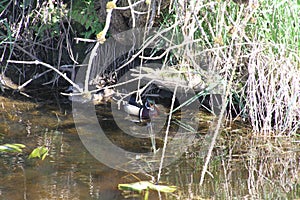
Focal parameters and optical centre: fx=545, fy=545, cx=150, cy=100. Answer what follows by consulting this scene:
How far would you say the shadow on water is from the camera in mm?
3234

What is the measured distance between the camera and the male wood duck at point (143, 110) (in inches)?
194

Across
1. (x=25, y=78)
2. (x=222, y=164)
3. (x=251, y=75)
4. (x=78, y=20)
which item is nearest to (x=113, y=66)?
(x=78, y=20)

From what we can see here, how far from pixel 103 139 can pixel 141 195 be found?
1141mm

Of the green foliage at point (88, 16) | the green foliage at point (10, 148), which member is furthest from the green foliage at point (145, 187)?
the green foliage at point (88, 16)

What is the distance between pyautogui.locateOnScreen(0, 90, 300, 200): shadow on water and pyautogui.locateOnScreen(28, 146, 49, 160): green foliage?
0.13ft

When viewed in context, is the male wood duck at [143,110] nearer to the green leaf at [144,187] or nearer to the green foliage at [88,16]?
the green foliage at [88,16]

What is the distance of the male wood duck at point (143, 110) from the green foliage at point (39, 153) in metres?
1.29

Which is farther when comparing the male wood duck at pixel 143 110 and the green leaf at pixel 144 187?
the male wood duck at pixel 143 110

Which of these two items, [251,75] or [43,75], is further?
[43,75]

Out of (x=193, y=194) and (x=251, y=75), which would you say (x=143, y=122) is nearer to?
(x=251, y=75)

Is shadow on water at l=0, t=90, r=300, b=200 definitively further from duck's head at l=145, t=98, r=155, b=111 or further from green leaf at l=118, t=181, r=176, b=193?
duck's head at l=145, t=98, r=155, b=111

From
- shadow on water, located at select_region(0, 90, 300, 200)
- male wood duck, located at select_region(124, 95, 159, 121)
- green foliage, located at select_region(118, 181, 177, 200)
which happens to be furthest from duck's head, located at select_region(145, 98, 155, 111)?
green foliage, located at select_region(118, 181, 177, 200)

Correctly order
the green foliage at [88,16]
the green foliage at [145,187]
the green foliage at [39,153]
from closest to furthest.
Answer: the green foliage at [145,187] → the green foliage at [39,153] → the green foliage at [88,16]

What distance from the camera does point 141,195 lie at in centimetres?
318
